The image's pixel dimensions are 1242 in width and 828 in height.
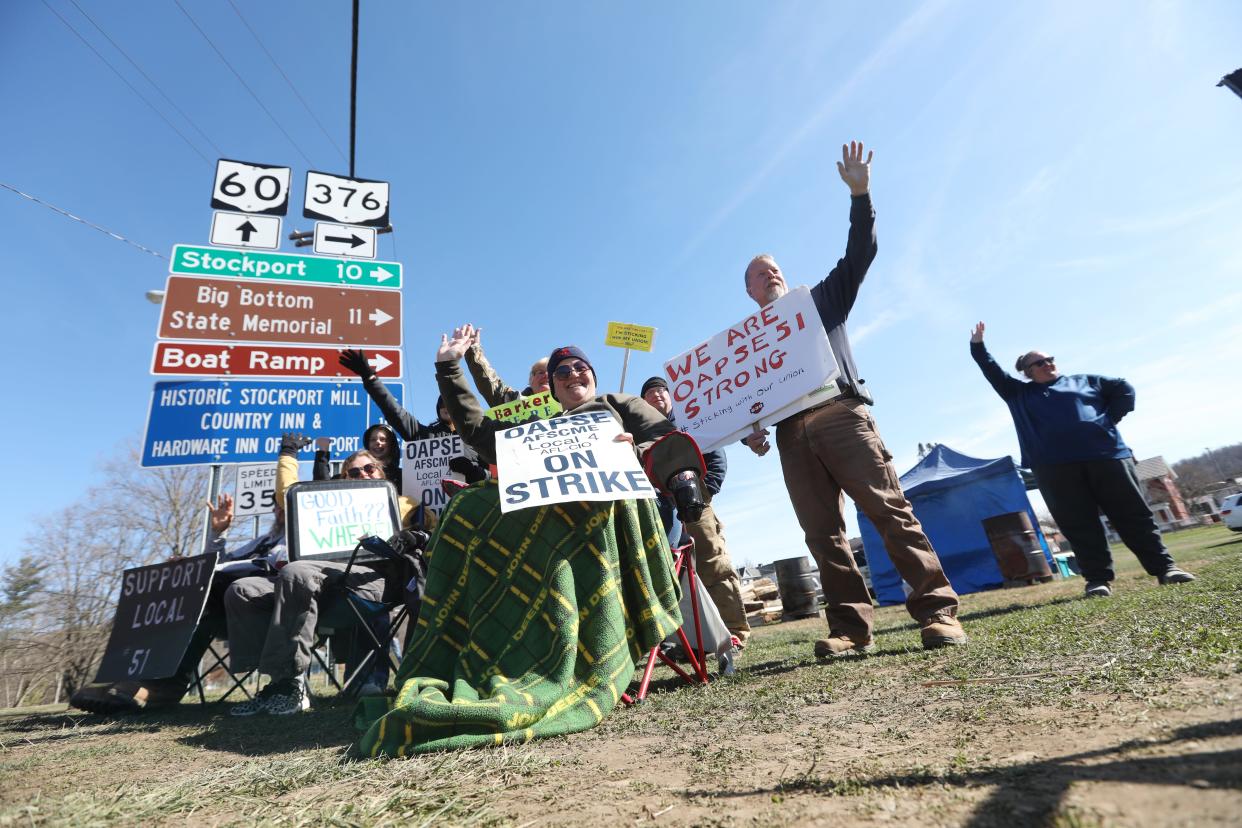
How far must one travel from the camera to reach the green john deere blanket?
1715mm

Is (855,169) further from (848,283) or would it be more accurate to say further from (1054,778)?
(1054,778)

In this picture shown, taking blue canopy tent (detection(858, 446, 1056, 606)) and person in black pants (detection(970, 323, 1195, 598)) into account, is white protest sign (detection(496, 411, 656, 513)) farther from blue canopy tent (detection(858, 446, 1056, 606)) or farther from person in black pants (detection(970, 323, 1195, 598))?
blue canopy tent (detection(858, 446, 1056, 606))

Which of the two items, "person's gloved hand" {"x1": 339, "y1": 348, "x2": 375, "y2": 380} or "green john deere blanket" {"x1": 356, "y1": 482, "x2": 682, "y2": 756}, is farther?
"person's gloved hand" {"x1": 339, "y1": 348, "x2": 375, "y2": 380}

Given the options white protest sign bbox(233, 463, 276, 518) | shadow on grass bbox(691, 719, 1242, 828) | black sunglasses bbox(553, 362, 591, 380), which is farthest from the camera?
white protest sign bbox(233, 463, 276, 518)

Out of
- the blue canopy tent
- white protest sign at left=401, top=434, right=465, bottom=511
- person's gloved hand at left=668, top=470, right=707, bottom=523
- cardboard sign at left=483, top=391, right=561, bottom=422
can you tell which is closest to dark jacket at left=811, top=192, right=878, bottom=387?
person's gloved hand at left=668, top=470, right=707, bottom=523

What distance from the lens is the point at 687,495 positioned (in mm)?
2416

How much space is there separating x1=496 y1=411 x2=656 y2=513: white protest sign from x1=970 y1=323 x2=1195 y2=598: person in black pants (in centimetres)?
374

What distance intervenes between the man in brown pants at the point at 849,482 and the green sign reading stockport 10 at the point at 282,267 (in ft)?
21.5

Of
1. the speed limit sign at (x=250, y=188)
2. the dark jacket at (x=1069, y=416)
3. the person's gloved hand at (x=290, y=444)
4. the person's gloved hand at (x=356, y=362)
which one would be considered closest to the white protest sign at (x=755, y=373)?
the dark jacket at (x=1069, y=416)

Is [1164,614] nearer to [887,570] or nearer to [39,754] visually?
[39,754]

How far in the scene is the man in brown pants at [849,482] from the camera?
8.77 feet

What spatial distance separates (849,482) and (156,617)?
4810 mm

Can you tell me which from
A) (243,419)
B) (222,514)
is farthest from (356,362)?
(243,419)

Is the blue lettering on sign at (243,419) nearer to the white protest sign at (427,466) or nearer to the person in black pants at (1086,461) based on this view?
the white protest sign at (427,466)
